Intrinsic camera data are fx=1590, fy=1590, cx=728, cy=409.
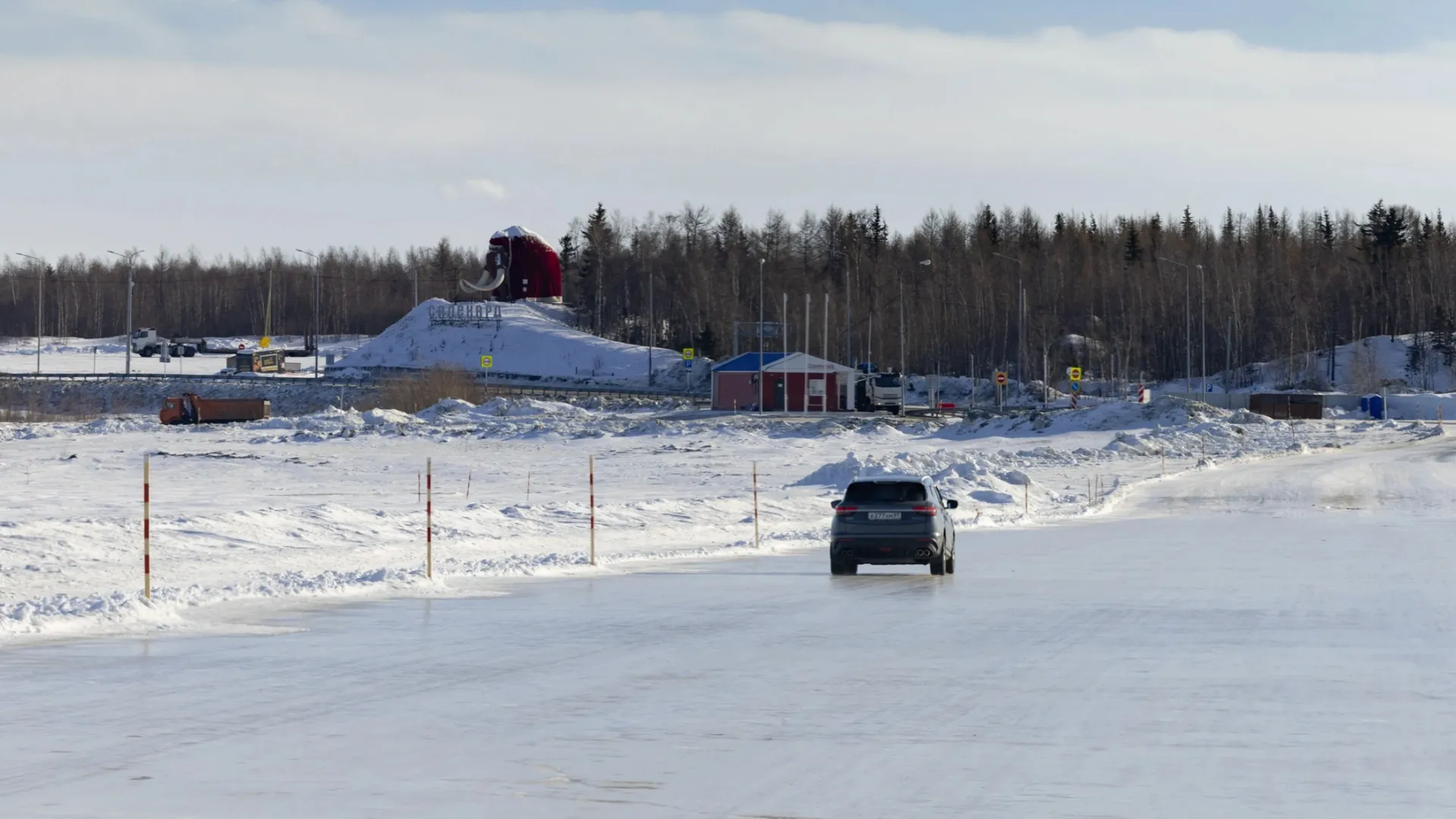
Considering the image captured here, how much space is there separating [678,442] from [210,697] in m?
61.7

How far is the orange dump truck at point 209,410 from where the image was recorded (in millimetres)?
90312

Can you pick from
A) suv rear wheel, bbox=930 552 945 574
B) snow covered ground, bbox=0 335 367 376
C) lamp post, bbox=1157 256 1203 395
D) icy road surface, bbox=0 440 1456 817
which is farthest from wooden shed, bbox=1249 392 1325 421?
snow covered ground, bbox=0 335 367 376

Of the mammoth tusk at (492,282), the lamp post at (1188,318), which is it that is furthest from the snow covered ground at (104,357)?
the lamp post at (1188,318)

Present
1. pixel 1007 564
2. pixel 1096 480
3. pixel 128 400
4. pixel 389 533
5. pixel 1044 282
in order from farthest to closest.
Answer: pixel 1044 282 < pixel 128 400 < pixel 1096 480 < pixel 389 533 < pixel 1007 564

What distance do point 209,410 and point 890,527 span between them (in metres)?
75.3

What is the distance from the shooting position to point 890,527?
23906 mm

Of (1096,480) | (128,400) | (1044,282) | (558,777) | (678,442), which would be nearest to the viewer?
(558,777)

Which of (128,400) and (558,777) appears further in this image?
(128,400)

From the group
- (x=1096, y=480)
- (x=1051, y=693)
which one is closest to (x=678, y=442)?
(x=1096, y=480)

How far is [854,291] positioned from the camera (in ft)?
526

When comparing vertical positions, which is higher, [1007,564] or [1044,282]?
[1044,282]

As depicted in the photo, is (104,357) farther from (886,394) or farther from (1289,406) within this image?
(1289,406)

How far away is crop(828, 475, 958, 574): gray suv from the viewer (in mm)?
23750

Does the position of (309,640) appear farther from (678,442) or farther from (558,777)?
(678,442)
